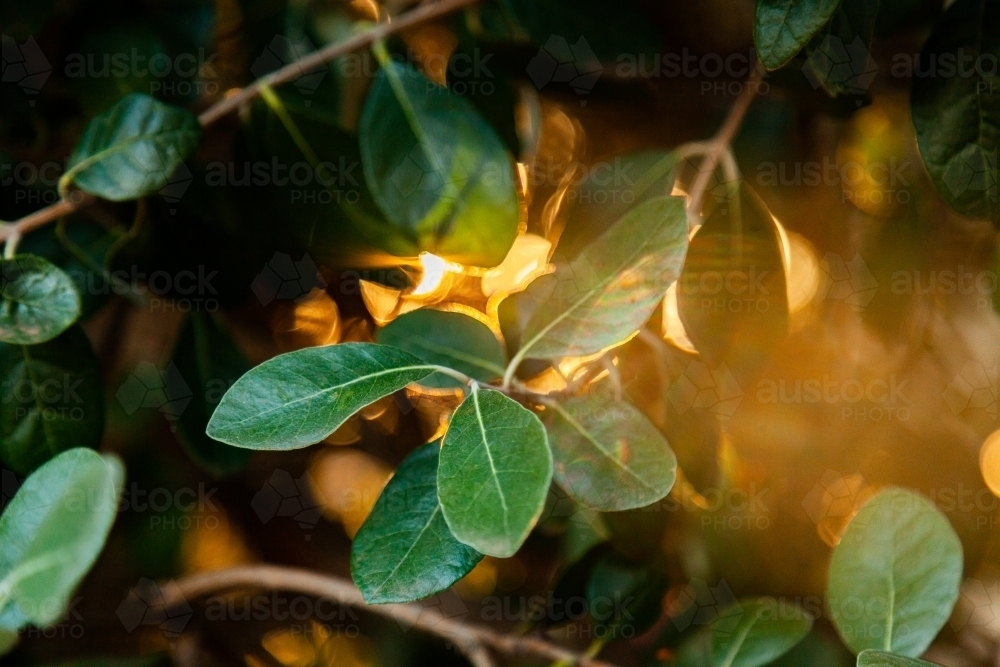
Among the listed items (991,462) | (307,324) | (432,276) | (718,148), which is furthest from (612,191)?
(991,462)

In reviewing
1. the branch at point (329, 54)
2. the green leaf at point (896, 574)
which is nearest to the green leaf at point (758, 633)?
the green leaf at point (896, 574)

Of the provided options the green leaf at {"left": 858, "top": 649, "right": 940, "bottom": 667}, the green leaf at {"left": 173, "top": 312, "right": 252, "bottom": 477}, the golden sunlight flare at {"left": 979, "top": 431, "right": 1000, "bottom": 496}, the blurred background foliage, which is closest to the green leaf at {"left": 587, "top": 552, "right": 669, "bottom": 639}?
the blurred background foliage

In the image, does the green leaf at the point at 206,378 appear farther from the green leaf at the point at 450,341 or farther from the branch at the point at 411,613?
the green leaf at the point at 450,341

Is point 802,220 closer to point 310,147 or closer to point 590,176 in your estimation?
point 590,176

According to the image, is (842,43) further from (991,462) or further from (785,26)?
(991,462)

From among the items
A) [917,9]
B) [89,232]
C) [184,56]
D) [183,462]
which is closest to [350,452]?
[183,462]

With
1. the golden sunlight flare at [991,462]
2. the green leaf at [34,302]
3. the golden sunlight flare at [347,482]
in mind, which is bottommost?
the golden sunlight flare at [347,482]
